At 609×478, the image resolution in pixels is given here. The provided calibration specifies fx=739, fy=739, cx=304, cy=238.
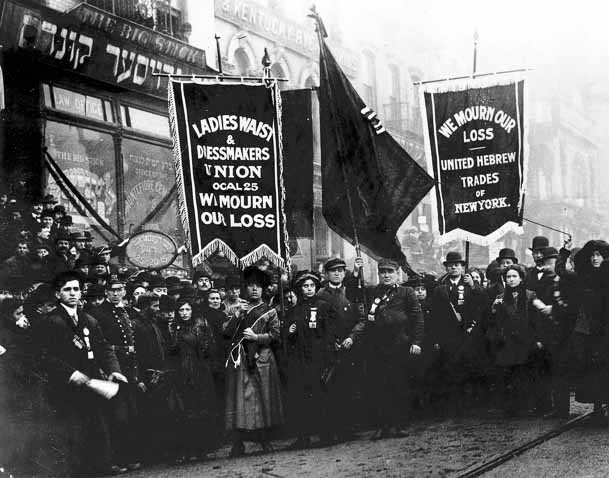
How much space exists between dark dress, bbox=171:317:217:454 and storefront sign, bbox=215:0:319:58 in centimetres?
910

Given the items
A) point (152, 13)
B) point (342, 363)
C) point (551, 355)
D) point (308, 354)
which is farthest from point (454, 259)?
point (152, 13)

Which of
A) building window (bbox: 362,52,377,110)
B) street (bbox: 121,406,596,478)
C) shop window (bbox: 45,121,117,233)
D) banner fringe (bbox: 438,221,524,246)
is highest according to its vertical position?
building window (bbox: 362,52,377,110)

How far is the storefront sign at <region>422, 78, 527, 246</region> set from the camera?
8.31 meters

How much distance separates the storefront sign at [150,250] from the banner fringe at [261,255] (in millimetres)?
2325

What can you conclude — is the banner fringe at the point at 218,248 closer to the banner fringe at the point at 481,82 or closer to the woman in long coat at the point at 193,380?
the woman in long coat at the point at 193,380

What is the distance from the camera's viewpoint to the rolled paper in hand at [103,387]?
5.36 metres

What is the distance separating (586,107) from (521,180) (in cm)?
1719

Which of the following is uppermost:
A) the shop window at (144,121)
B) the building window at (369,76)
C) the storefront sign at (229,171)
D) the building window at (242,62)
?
the building window at (369,76)

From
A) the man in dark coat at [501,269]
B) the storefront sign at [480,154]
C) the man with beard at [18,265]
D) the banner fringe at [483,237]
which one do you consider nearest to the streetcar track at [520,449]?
the man in dark coat at [501,269]

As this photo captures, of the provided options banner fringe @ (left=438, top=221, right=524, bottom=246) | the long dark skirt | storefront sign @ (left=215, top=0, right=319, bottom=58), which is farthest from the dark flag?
storefront sign @ (left=215, top=0, right=319, bottom=58)

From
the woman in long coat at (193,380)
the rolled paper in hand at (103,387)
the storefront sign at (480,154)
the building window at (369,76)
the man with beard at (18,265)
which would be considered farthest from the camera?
the building window at (369,76)

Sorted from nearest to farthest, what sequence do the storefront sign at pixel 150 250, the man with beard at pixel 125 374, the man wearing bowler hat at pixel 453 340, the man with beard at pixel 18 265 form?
the man with beard at pixel 125 374 → the man with beard at pixel 18 265 → the man wearing bowler hat at pixel 453 340 → the storefront sign at pixel 150 250

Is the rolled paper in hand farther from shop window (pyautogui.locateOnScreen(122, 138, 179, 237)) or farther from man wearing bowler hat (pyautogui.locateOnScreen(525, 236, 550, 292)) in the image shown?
shop window (pyautogui.locateOnScreen(122, 138, 179, 237))

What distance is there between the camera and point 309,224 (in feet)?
23.1
